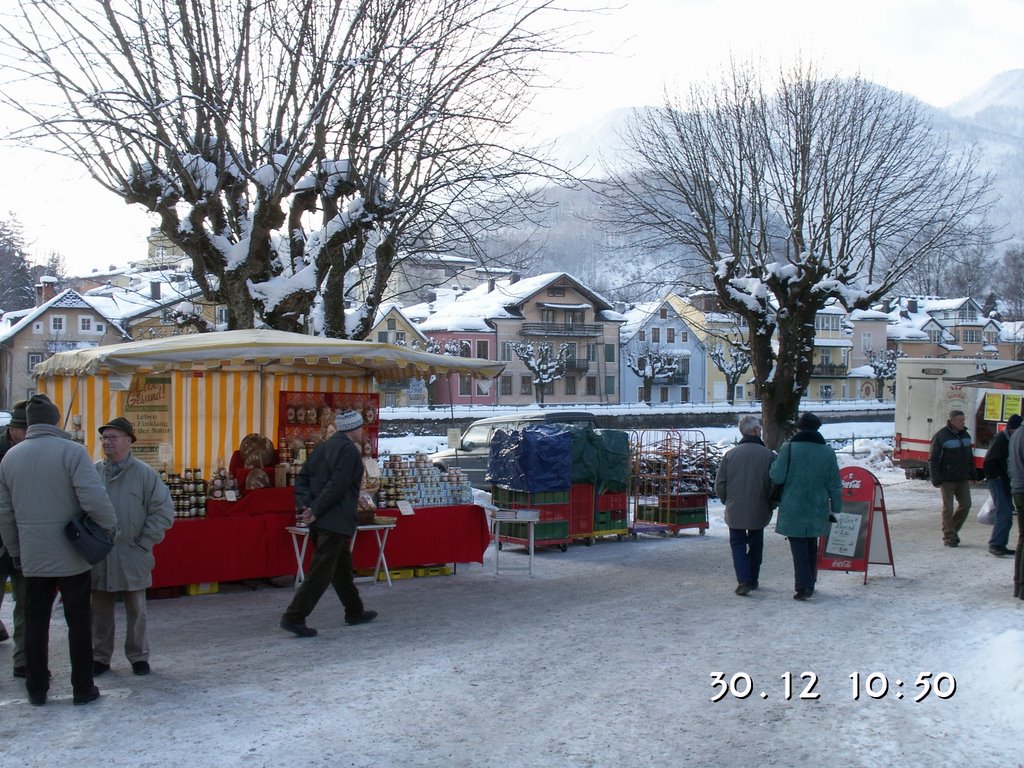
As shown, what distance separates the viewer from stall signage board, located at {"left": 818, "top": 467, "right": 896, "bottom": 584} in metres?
10.9

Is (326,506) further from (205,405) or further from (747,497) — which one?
(205,405)

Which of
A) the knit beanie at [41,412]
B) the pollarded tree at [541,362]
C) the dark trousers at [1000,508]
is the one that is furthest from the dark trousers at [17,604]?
the pollarded tree at [541,362]

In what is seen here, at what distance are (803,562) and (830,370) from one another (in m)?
81.1

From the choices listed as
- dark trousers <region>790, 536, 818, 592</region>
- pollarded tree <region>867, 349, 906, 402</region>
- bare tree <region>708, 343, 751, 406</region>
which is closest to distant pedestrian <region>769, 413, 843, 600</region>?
dark trousers <region>790, 536, 818, 592</region>

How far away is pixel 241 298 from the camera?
12906mm

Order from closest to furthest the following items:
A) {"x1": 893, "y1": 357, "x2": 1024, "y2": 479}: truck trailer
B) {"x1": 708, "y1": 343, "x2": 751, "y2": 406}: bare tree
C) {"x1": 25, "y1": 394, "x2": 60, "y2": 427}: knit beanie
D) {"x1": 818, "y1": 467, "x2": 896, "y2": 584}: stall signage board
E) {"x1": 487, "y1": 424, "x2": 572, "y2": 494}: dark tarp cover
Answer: {"x1": 25, "y1": 394, "x2": 60, "y2": 427}: knit beanie < {"x1": 818, "y1": 467, "x2": 896, "y2": 584}: stall signage board < {"x1": 487, "y1": 424, "x2": 572, "y2": 494}: dark tarp cover < {"x1": 893, "y1": 357, "x2": 1024, "y2": 479}: truck trailer < {"x1": 708, "y1": 343, "x2": 751, "y2": 406}: bare tree

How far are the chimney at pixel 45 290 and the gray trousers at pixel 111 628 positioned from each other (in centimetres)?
6303

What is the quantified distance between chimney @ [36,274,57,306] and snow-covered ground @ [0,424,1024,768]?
196 feet

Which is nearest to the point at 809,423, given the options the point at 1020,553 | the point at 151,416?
the point at 1020,553

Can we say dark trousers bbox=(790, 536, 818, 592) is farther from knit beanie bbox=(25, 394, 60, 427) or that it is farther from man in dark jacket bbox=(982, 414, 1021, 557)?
knit beanie bbox=(25, 394, 60, 427)

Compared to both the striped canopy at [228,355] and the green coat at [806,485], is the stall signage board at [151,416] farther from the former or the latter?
the green coat at [806,485]

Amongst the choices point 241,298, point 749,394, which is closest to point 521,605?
point 241,298

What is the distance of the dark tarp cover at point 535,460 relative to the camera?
1327 cm

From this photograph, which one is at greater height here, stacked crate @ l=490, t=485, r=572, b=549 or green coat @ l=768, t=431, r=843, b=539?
green coat @ l=768, t=431, r=843, b=539
